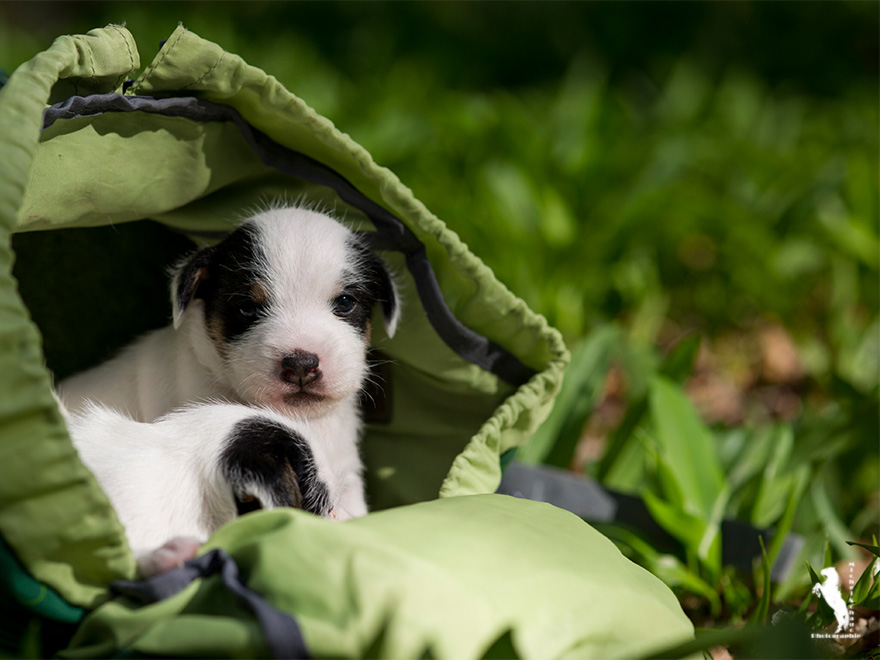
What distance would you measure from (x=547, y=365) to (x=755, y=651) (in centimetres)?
113

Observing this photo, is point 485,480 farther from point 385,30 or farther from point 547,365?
point 385,30

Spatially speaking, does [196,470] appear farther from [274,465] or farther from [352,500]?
[352,500]

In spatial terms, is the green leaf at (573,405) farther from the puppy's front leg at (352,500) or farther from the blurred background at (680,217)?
the puppy's front leg at (352,500)

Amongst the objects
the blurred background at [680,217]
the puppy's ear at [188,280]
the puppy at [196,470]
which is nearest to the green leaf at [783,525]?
the blurred background at [680,217]

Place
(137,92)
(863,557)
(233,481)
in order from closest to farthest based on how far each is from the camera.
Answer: (233,481)
(137,92)
(863,557)

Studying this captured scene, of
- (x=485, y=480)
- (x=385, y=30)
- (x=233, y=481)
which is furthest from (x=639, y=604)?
(x=385, y=30)

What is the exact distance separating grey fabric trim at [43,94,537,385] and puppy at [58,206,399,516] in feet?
0.31

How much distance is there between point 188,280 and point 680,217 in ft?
10.6

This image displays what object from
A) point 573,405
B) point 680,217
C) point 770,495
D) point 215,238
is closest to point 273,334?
point 215,238

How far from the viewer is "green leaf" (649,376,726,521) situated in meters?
2.55

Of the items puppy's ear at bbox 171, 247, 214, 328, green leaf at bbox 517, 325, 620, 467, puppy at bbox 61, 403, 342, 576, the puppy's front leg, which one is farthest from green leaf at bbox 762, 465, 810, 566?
puppy's ear at bbox 171, 247, 214, 328

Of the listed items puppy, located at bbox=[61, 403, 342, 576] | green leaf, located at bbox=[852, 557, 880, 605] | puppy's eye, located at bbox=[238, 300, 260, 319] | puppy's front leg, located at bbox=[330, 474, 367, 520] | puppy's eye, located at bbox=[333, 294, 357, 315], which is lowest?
puppy's front leg, located at bbox=[330, 474, 367, 520]

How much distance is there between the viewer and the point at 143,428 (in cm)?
171

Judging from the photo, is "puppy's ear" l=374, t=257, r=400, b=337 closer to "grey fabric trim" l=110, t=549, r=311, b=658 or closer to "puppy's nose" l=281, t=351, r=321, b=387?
"puppy's nose" l=281, t=351, r=321, b=387
